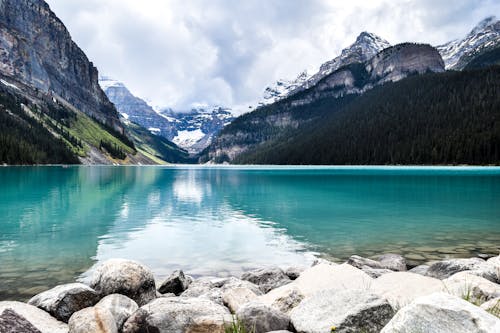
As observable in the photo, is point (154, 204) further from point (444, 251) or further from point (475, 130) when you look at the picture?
point (475, 130)

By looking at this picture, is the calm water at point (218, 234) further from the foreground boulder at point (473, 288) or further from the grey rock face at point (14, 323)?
the foreground boulder at point (473, 288)

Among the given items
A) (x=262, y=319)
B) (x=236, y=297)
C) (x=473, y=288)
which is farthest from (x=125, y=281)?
(x=473, y=288)

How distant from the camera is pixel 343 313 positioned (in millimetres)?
7035

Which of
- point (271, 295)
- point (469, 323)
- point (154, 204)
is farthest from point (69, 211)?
point (469, 323)

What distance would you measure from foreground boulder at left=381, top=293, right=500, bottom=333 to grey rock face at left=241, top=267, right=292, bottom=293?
943 centimetres

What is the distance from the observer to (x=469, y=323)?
15.5 feet

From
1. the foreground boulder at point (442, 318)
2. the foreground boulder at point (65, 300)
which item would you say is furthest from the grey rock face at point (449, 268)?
the foreground boulder at point (65, 300)

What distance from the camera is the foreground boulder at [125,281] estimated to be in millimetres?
10969

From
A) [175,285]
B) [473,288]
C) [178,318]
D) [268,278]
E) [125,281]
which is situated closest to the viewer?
[178,318]

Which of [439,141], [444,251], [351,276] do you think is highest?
[439,141]

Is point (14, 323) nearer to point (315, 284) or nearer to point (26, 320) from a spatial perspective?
point (26, 320)

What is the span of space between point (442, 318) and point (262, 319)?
4000 millimetres

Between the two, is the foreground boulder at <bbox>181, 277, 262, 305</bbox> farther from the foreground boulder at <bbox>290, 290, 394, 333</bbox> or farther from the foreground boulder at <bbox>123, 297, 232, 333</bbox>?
the foreground boulder at <bbox>290, 290, 394, 333</bbox>

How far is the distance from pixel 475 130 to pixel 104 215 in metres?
188
